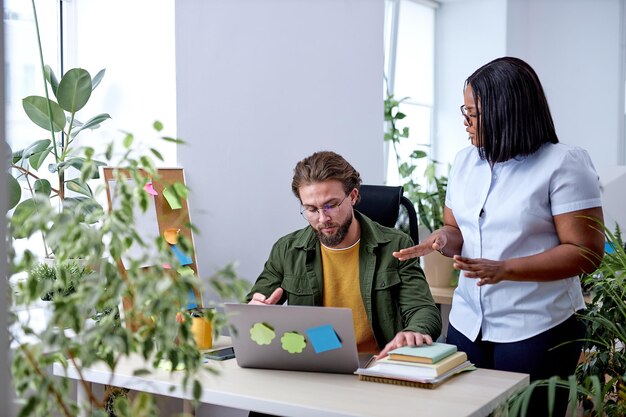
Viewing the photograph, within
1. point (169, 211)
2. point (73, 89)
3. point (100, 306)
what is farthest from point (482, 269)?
point (73, 89)

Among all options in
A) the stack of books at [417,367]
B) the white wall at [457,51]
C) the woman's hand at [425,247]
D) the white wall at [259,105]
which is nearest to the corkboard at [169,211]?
the white wall at [259,105]

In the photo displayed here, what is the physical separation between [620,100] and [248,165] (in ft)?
12.6

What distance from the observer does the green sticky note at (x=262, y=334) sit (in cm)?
193

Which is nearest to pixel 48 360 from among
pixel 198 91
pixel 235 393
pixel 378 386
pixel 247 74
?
pixel 235 393

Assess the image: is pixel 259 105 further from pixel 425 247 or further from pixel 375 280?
pixel 425 247

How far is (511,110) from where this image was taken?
201cm

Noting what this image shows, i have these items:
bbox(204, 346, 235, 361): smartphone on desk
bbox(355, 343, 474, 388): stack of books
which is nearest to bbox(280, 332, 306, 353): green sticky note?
bbox(355, 343, 474, 388): stack of books

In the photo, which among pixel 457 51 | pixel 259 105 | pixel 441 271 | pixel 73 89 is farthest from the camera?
pixel 457 51

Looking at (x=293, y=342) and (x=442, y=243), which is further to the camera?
(x=442, y=243)

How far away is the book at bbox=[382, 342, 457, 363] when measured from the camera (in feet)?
6.23

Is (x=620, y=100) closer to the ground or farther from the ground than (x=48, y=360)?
farther from the ground

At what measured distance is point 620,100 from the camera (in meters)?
5.89

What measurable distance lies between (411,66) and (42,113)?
367 centimetres

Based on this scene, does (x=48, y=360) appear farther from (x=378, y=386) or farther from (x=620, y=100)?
(x=620, y=100)
